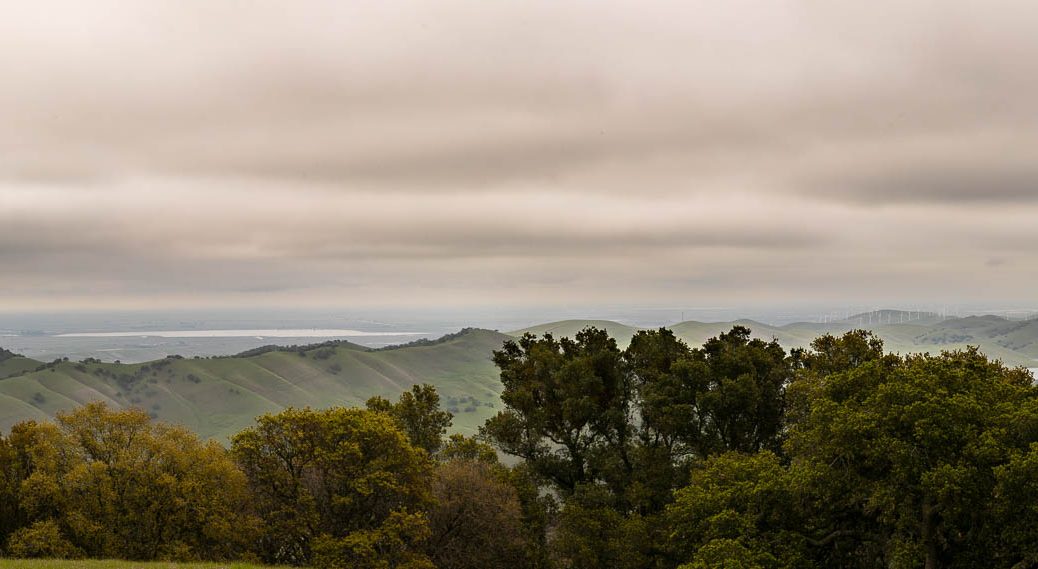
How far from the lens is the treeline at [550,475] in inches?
1430

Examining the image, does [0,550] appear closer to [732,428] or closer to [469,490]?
[469,490]

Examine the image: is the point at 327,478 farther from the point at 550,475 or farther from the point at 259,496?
the point at 550,475

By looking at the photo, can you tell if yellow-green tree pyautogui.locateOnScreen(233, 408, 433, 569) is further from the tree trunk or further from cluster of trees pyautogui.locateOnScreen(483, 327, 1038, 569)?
the tree trunk

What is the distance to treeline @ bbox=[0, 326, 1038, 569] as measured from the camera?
1430 inches

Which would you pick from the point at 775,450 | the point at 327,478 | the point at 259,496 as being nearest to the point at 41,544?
the point at 259,496

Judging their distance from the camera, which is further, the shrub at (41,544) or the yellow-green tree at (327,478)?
the yellow-green tree at (327,478)

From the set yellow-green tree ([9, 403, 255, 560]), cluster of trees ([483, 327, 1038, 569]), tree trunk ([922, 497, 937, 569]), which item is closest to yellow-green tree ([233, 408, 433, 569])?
yellow-green tree ([9, 403, 255, 560])

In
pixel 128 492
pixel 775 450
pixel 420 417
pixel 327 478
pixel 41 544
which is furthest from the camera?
pixel 420 417

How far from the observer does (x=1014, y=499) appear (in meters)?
28.1

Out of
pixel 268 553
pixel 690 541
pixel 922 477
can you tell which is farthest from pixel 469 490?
pixel 922 477

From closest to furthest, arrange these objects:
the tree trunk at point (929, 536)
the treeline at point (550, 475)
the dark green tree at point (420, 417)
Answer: the tree trunk at point (929, 536), the treeline at point (550, 475), the dark green tree at point (420, 417)

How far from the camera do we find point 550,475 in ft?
198

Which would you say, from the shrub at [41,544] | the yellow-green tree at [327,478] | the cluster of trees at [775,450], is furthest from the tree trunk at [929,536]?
the shrub at [41,544]

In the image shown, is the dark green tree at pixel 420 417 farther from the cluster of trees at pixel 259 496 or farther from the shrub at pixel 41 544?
the shrub at pixel 41 544
